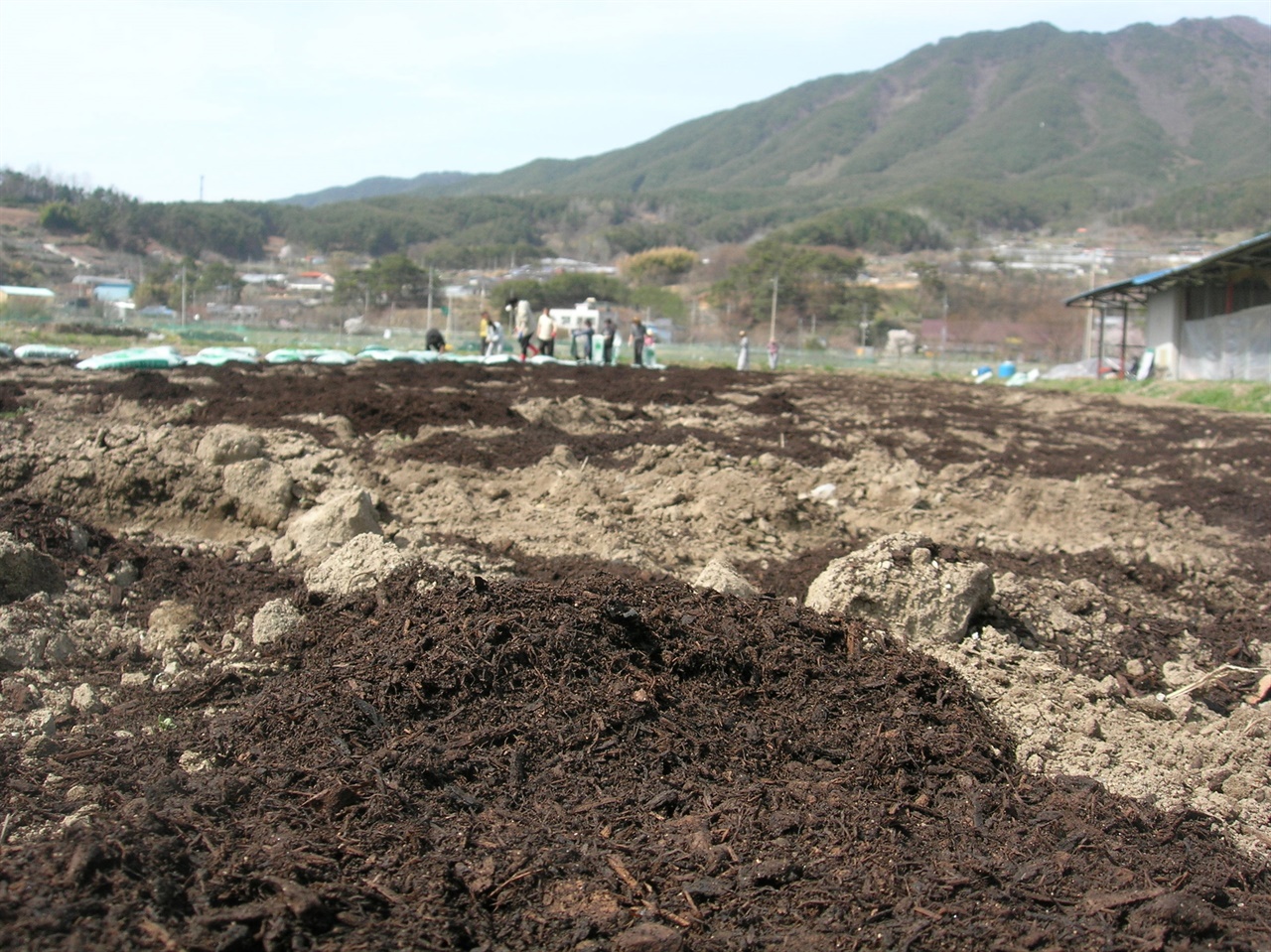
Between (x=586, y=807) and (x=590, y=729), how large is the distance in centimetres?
43

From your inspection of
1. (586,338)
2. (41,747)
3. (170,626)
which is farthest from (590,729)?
(586,338)

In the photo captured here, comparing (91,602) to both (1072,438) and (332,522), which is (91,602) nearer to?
(332,522)

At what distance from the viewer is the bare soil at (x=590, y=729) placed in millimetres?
2920

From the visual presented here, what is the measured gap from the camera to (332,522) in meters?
6.29

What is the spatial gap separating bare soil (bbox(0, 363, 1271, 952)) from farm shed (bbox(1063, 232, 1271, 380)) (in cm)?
2160

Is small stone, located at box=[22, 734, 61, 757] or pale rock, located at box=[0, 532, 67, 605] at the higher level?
pale rock, located at box=[0, 532, 67, 605]

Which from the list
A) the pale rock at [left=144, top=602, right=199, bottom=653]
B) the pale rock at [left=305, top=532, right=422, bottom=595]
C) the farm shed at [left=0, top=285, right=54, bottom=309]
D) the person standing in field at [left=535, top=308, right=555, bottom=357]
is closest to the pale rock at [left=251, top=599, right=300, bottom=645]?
the pale rock at [left=305, top=532, right=422, bottom=595]

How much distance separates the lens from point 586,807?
346 centimetres

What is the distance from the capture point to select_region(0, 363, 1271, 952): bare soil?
2920 millimetres

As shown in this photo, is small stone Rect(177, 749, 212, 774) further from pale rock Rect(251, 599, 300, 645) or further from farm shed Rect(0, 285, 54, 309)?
farm shed Rect(0, 285, 54, 309)

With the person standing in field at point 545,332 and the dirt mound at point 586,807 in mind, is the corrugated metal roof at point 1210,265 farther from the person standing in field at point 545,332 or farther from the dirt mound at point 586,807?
the dirt mound at point 586,807

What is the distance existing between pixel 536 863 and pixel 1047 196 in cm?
19418

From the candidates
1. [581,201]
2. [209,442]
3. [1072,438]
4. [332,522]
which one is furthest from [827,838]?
[581,201]

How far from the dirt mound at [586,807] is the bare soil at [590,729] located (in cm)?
1
